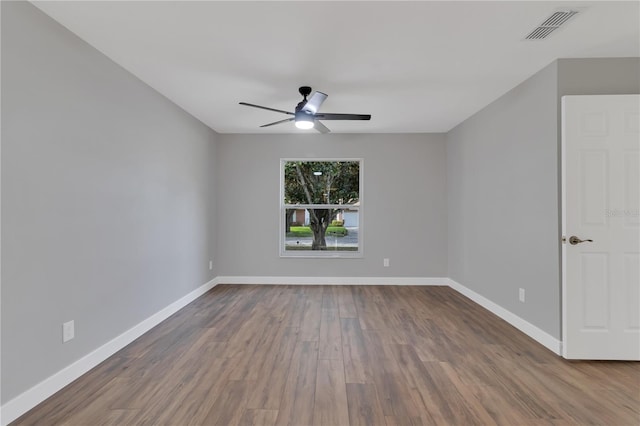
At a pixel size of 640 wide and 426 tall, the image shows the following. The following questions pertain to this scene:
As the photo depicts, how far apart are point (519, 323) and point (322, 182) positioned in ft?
11.0

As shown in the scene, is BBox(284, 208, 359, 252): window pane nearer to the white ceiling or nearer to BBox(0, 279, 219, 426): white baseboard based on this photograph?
the white ceiling

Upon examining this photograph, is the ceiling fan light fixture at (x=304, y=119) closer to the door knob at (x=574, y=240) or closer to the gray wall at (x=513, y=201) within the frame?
the gray wall at (x=513, y=201)

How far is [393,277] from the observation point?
5.01 meters

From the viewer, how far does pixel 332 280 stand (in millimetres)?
5020

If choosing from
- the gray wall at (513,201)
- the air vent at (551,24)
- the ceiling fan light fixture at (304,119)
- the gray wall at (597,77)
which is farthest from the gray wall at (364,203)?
the air vent at (551,24)

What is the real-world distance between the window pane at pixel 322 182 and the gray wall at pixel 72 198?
7.01ft

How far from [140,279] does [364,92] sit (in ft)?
10.0

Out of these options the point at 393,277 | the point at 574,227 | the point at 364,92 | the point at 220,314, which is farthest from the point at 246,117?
the point at 574,227

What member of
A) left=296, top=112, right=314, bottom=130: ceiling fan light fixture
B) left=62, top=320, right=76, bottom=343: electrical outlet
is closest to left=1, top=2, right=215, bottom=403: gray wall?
left=62, top=320, right=76, bottom=343: electrical outlet

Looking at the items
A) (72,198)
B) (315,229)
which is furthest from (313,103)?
(315,229)

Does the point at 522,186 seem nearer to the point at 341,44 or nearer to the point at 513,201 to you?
the point at 513,201

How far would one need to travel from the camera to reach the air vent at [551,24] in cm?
198

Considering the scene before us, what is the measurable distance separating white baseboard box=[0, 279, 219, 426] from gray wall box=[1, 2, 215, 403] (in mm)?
48

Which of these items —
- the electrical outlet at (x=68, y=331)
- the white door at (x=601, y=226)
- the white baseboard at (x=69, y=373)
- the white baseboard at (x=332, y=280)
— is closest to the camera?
the white baseboard at (x=69, y=373)
